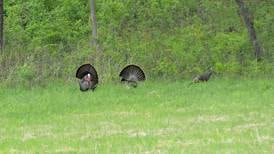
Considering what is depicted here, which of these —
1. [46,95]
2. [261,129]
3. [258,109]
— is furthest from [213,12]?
[261,129]

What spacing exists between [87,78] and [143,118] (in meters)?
6.24

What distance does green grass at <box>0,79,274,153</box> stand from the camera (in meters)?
9.25

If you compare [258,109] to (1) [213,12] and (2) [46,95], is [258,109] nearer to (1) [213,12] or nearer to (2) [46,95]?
(2) [46,95]

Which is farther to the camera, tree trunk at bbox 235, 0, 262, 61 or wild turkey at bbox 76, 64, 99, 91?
tree trunk at bbox 235, 0, 262, 61

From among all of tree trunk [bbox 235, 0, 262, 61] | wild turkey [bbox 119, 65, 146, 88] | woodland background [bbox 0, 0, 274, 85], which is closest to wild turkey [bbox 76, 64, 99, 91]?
wild turkey [bbox 119, 65, 146, 88]

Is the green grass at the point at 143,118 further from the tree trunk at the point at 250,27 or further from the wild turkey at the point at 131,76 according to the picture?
the tree trunk at the point at 250,27

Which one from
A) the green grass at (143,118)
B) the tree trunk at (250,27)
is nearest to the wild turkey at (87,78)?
the green grass at (143,118)

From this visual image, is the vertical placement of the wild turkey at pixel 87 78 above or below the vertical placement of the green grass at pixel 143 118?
above

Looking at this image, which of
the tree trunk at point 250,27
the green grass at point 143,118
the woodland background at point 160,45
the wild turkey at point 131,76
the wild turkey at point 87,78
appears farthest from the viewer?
the tree trunk at point 250,27

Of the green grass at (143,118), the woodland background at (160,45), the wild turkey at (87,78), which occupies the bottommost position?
the green grass at (143,118)

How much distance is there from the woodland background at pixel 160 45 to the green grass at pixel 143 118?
2533 mm

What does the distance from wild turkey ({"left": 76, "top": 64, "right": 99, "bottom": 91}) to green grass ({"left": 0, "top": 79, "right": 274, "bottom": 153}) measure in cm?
30

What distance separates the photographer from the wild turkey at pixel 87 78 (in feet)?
60.2

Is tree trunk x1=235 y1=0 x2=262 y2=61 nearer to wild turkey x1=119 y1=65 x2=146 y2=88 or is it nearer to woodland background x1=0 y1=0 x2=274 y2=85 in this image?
woodland background x1=0 y1=0 x2=274 y2=85
